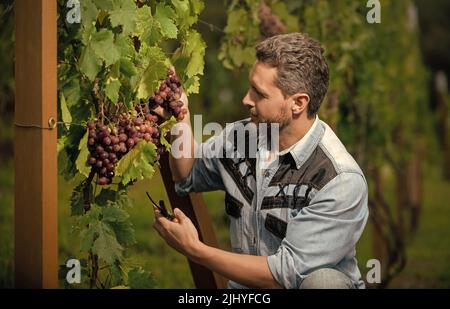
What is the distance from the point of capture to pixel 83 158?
9.74 feet

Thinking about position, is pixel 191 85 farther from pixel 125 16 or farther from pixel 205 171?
pixel 125 16

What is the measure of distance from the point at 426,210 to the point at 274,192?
8.02m

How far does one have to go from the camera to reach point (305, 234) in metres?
2.94

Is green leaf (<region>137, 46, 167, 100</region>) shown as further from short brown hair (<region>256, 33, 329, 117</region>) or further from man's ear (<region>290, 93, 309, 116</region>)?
man's ear (<region>290, 93, 309, 116</region>)

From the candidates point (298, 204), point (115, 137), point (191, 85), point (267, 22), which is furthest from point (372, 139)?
point (115, 137)

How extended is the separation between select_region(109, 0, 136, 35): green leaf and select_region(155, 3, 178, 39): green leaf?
18 centimetres

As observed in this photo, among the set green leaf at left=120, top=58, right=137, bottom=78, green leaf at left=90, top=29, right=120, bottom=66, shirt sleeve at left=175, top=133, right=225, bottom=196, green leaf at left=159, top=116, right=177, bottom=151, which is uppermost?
green leaf at left=90, top=29, right=120, bottom=66

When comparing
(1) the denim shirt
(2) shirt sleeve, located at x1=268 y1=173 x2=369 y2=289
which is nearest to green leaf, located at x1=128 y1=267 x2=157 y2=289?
(1) the denim shirt

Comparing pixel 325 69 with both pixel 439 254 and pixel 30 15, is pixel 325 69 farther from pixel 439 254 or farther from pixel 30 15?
pixel 439 254

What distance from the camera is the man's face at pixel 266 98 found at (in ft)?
10.2

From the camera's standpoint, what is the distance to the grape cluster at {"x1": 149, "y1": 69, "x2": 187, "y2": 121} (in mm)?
3145

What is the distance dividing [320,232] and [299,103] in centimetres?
50

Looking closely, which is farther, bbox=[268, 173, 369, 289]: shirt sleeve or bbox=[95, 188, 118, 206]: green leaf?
bbox=[95, 188, 118, 206]: green leaf
